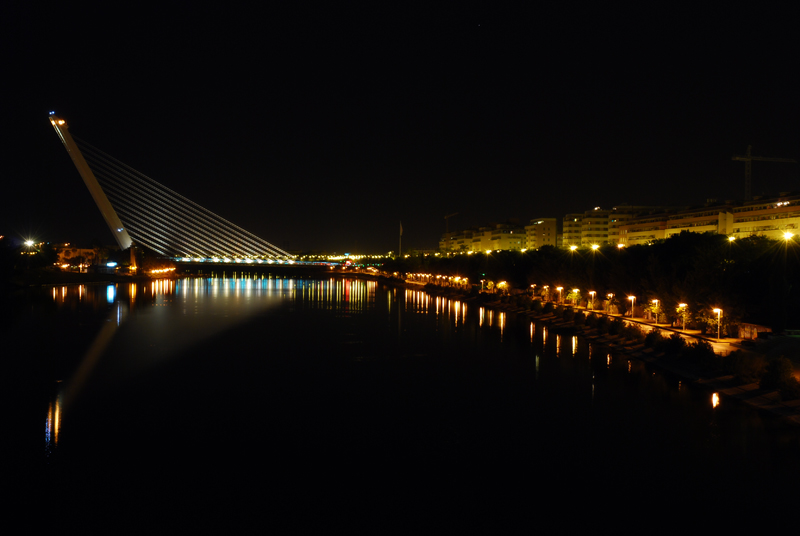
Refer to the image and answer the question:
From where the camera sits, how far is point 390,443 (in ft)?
18.4

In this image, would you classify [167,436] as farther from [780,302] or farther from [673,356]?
[780,302]

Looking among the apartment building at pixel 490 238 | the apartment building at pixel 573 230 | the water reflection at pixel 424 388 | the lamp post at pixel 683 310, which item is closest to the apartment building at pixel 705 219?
the apartment building at pixel 573 230

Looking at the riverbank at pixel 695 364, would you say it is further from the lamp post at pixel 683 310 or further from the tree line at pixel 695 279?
the tree line at pixel 695 279

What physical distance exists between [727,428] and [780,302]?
21.2 feet

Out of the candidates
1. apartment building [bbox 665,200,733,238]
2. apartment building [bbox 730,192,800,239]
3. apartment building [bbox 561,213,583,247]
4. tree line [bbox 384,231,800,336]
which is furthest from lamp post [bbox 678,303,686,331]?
apartment building [bbox 561,213,583,247]

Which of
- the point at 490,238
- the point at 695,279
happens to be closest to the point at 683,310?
the point at 695,279

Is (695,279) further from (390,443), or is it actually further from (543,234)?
(543,234)

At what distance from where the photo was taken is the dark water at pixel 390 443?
419 centimetres

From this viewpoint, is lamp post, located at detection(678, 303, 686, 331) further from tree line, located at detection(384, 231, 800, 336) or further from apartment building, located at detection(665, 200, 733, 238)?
apartment building, located at detection(665, 200, 733, 238)

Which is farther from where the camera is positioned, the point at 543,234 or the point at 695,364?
the point at 543,234

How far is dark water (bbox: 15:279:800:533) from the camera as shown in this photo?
419 centimetres

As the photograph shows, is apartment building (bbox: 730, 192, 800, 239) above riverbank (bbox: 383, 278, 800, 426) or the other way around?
above

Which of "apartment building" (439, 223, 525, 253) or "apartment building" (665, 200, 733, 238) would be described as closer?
"apartment building" (665, 200, 733, 238)

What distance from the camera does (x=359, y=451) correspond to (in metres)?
5.35
